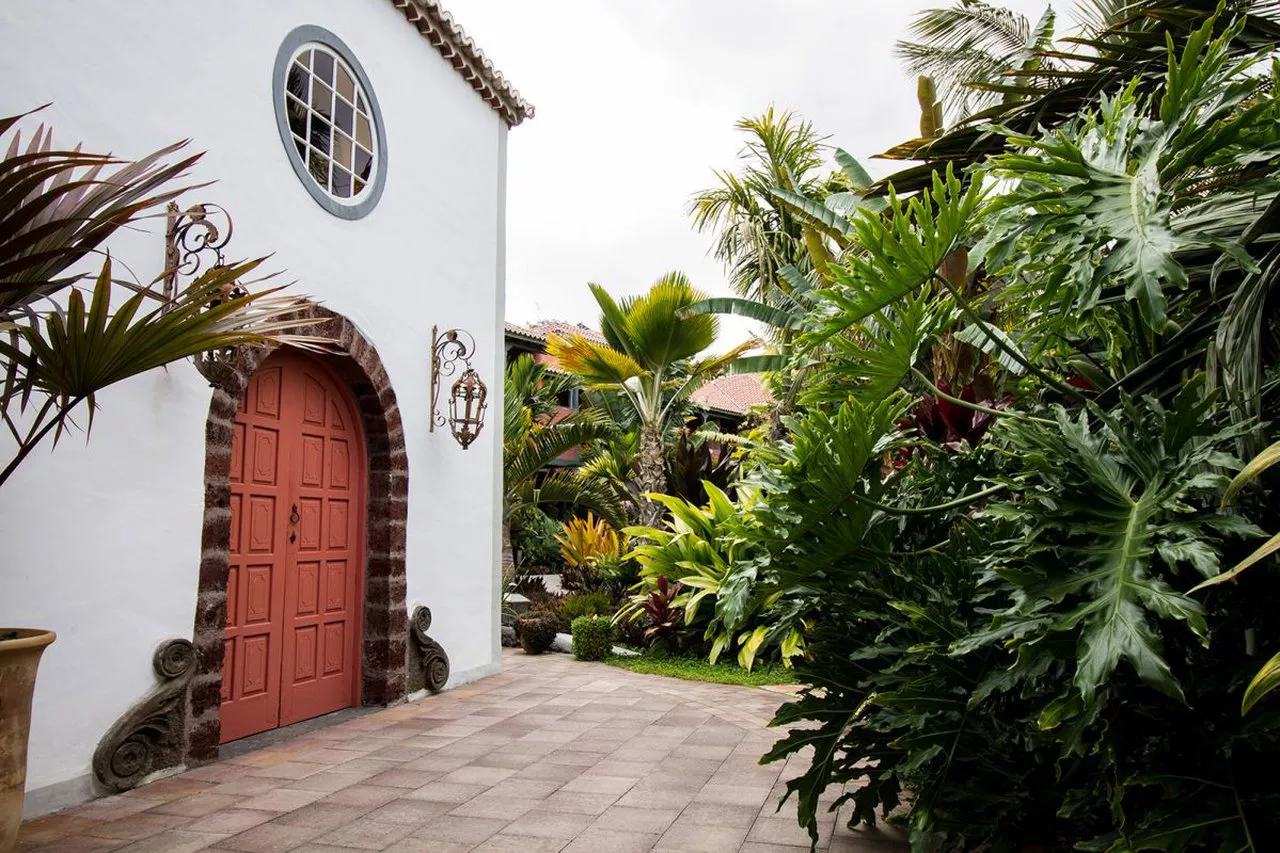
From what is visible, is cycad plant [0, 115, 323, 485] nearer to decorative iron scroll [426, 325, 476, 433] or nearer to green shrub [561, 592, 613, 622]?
decorative iron scroll [426, 325, 476, 433]

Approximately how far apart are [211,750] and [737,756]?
2686 millimetres

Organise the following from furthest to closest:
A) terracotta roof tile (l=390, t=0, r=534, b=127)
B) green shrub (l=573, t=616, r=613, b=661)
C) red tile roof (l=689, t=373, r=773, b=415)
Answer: red tile roof (l=689, t=373, r=773, b=415) < green shrub (l=573, t=616, r=613, b=661) < terracotta roof tile (l=390, t=0, r=534, b=127)

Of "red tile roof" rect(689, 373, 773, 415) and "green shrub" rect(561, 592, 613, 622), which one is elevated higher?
"red tile roof" rect(689, 373, 773, 415)

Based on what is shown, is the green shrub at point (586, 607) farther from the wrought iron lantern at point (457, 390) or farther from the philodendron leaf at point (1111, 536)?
the philodendron leaf at point (1111, 536)

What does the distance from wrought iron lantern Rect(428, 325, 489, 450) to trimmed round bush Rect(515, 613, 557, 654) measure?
2845mm

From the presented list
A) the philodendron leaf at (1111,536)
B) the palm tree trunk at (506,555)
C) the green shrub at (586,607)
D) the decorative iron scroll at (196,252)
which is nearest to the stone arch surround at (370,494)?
the decorative iron scroll at (196,252)

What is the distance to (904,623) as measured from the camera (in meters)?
2.79

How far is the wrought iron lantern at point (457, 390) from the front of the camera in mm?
6207

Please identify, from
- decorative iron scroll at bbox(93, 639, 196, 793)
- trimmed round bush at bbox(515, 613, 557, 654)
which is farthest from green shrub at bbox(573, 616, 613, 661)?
decorative iron scroll at bbox(93, 639, 196, 793)

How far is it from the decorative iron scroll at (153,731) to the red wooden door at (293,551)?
49 centimetres

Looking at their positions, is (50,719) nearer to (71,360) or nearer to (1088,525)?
(71,360)

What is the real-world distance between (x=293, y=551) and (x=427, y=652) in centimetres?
135

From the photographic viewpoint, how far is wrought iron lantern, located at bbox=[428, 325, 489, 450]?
6.21m

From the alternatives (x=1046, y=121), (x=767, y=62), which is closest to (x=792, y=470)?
(x=1046, y=121)
